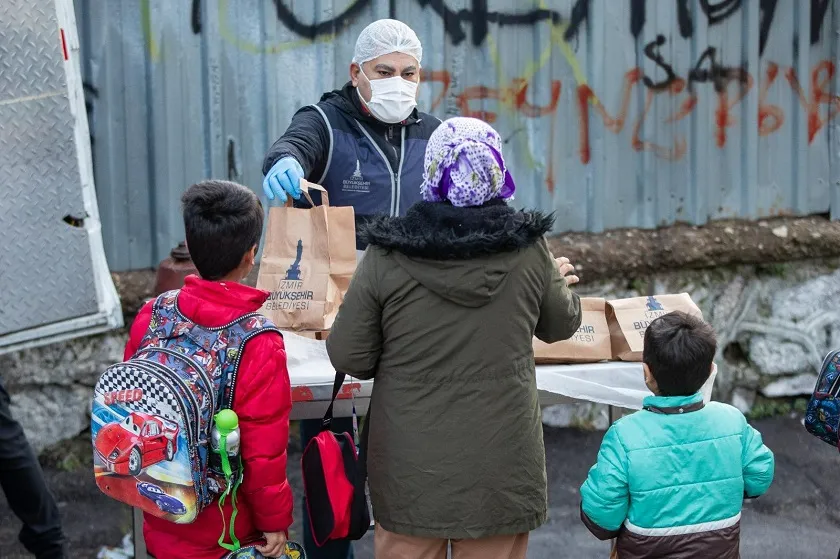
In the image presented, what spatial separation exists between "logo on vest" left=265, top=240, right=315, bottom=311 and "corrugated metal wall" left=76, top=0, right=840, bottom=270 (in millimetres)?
A: 1964

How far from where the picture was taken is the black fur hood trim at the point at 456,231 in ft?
8.12

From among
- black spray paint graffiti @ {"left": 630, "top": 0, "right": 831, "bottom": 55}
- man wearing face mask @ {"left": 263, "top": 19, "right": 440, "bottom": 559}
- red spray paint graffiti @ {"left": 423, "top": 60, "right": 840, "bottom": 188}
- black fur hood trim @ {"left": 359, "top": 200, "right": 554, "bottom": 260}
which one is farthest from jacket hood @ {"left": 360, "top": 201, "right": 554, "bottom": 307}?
black spray paint graffiti @ {"left": 630, "top": 0, "right": 831, "bottom": 55}

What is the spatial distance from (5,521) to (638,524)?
3050 mm

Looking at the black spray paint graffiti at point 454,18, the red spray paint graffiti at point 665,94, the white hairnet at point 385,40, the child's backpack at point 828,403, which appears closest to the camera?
the child's backpack at point 828,403

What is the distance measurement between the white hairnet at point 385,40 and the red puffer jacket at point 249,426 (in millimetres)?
1317

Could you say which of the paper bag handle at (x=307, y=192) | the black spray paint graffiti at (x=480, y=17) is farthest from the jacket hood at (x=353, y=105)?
the black spray paint graffiti at (x=480, y=17)

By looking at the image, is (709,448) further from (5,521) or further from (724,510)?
(5,521)

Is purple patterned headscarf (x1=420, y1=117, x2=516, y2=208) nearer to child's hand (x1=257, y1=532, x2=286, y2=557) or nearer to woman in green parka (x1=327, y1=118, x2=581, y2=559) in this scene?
woman in green parka (x1=327, y1=118, x2=581, y2=559)

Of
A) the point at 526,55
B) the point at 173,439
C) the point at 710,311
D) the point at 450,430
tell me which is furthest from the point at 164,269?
the point at 710,311

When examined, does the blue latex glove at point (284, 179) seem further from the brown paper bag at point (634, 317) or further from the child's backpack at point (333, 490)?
the brown paper bag at point (634, 317)

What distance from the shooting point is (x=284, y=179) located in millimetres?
3195

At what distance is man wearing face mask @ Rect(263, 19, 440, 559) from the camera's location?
358cm

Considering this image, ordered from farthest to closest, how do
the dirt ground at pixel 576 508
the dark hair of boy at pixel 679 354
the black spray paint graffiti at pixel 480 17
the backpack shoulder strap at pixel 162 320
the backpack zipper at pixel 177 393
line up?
the black spray paint graffiti at pixel 480 17 < the dirt ground at pixel 576 508 < the dark hair of boy at pixel 679 354 < the backpack shoulder strap at pixel 162 320 < the backpack zipper at pixel 177 393

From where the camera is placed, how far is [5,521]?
14.9 feet
